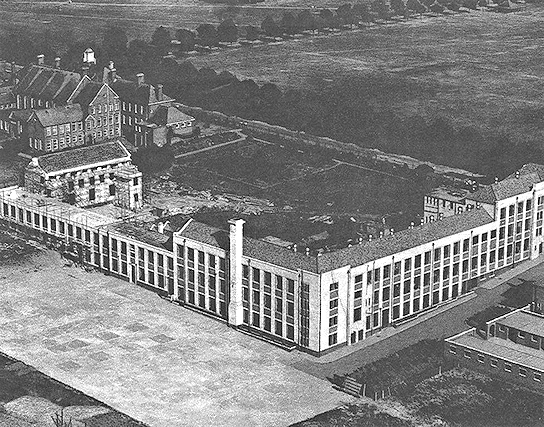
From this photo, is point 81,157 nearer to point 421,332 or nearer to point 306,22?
point 421,332

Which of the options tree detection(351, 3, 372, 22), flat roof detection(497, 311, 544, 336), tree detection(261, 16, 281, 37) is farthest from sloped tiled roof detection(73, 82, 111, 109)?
flat roof detection(497, 311, 544, 336)

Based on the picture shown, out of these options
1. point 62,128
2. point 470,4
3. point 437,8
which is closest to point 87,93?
point 62,128

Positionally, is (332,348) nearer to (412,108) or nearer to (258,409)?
(258,409)

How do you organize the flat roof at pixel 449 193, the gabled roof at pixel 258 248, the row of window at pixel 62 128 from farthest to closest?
1. the row of window at pixel 62 128
2. the flat roof at pixel 449 193
3. the gabled roof at pixel 258 248

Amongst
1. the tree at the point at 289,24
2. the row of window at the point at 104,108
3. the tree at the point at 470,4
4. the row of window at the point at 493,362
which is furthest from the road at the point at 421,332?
the tree at the point at 289,24

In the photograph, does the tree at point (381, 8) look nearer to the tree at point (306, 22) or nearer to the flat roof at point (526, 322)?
the tree at point (306, 22)

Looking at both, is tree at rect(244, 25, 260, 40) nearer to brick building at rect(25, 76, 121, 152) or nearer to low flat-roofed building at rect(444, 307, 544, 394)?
brick building at rect(25, 76, 121, 152)

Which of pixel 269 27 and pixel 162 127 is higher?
pixel 269 27
